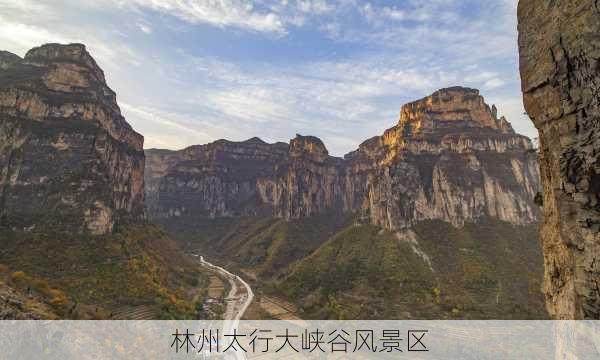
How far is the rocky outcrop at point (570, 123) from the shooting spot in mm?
14086

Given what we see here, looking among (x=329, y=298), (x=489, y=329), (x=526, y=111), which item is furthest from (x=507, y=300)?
(x=526, y=111)

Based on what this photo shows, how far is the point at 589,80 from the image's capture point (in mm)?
14227

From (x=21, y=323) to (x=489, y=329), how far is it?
76.4 m

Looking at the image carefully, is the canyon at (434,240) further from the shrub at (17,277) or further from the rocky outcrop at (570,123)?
the rocky outcrop at (570,123)

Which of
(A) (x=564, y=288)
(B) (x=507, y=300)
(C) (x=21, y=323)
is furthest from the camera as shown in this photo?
(B) (x=507, y=300)

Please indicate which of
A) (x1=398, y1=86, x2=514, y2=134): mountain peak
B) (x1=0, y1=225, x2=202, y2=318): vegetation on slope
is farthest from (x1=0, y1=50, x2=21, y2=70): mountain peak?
(x1=398, y1=86, x2=514, y2=134): mountain peak

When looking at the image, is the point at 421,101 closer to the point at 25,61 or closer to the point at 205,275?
the point at 205,275

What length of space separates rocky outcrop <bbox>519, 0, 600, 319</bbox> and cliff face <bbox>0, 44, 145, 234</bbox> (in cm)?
9156

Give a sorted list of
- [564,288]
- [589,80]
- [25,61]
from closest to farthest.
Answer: [589,80], [564,288], [25,61]

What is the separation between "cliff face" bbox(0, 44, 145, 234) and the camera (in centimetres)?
7762

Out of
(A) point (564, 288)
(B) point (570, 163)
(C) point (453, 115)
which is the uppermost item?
(C) point (453, 115)

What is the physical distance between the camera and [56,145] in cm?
8775

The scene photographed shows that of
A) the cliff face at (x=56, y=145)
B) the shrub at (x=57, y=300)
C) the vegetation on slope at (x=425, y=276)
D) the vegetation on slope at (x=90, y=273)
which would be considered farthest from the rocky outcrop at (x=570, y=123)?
the cliff face at (x=56, y=145)

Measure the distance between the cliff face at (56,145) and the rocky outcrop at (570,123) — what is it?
9156cm
